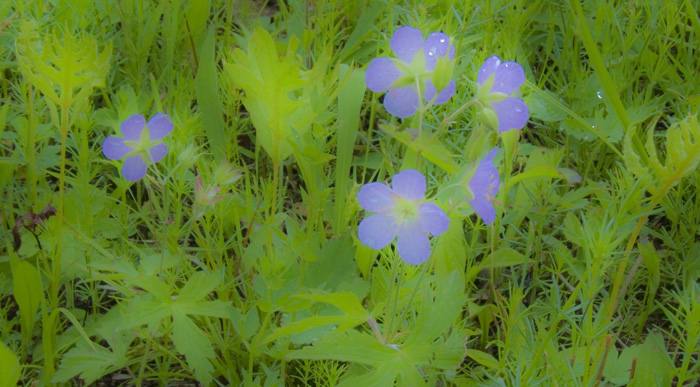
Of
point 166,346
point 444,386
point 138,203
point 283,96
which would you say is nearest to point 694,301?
point 444,386

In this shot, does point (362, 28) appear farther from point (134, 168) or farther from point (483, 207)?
point (483, 207)

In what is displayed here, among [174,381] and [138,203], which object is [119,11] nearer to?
[138,203]

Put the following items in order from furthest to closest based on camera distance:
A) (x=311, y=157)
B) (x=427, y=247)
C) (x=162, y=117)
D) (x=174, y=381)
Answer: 1. (x=174, y=381)
2. (x=311, y=157)
3. (x=162, y=117)
4. (x=427, y=247)

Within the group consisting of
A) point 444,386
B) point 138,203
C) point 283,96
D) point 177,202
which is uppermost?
point 283,96

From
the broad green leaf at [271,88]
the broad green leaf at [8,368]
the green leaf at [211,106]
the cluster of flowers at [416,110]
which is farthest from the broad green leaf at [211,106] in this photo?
the broad green leaf at [8,368]

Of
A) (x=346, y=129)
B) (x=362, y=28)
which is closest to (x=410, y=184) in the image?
(x=346, y=129)

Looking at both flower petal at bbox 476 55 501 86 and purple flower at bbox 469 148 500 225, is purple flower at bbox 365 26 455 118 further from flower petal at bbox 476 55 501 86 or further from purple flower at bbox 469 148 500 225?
purple flower at bbox 469 148 500 225

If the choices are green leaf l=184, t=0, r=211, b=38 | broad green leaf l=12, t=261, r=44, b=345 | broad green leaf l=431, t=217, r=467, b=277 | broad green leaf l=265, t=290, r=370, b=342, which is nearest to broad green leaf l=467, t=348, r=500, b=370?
broad green leaf l=431, t=217, r=467, b=277
